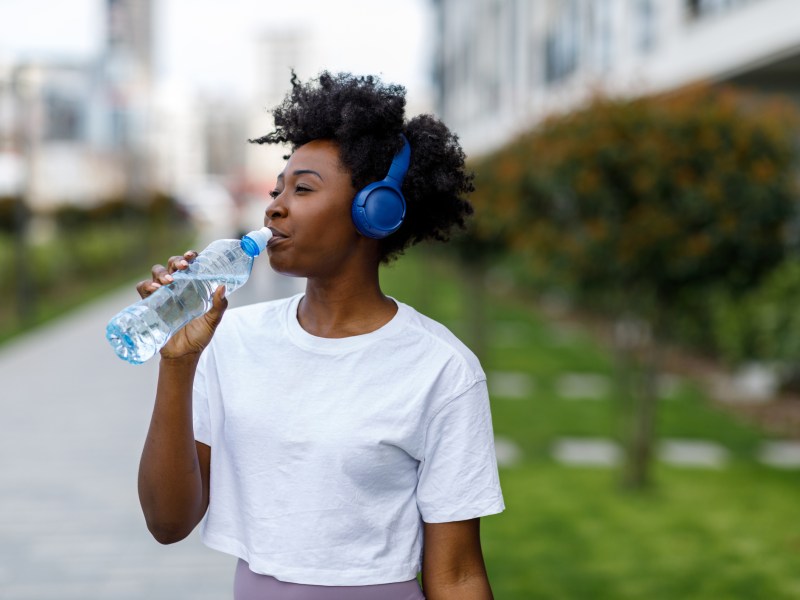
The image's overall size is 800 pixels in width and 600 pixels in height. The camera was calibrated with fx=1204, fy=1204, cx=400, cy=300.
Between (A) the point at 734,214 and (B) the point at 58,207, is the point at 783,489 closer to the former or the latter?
(A) the point at 734,214

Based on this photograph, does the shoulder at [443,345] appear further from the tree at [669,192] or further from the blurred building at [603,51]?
the tree at [669,192]

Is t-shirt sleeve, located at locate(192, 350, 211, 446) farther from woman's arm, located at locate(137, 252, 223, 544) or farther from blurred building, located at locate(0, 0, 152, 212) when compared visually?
blurred building, located at locate(0, 0, 152, 212)

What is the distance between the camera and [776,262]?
7.46m

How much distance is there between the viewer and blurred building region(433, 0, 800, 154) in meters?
11.9

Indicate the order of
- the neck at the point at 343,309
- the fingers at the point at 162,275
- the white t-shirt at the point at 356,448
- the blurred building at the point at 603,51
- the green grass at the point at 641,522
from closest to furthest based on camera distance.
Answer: the fingers at the point at 162,275, the white t-shirt at the point at 356,448, the neck at the point at 343,309, the green grass at the point at 641,522, the blurred building at the point at 603,51

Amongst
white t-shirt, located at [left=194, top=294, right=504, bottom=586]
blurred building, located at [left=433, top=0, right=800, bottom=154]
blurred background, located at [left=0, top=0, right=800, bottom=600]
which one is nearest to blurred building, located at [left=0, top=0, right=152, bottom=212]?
blurred building, located at [left=433, top=0, right=800, bottom=154]

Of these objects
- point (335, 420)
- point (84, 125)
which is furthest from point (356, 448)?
point (84, 125)

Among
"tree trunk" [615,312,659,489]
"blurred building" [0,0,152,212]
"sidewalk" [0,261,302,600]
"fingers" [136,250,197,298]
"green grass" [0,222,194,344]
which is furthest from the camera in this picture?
"blurred building" [0,0,152,212]

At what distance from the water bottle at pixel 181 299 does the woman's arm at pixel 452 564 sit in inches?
22.4

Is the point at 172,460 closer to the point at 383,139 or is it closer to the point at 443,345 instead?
the point at 443,345

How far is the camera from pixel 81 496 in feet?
24.6

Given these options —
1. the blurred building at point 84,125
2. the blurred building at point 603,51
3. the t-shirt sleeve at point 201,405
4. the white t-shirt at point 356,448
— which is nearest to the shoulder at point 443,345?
the white t-shirt at point 356,448

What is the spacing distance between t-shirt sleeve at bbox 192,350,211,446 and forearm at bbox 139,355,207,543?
0.30 feet

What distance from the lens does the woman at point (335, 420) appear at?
6.79 ft
